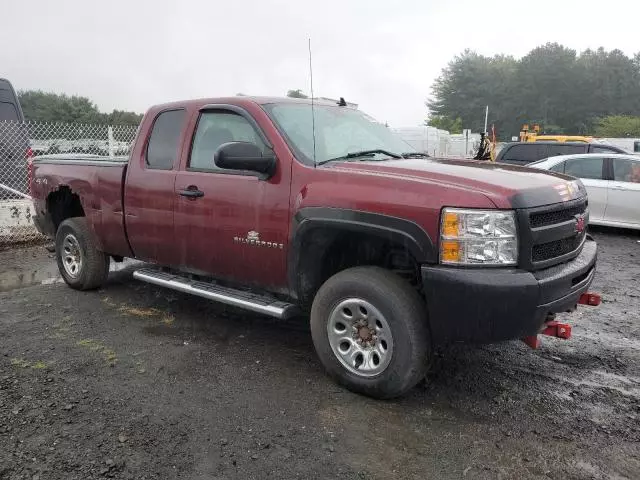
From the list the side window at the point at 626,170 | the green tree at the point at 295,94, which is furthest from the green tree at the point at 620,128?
the green tree at the point at 295,94

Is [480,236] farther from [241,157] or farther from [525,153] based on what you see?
[525,153]

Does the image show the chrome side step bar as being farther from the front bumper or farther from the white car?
the white car

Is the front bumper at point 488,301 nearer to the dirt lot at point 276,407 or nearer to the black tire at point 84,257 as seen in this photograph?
the dirt lot at point 276,407

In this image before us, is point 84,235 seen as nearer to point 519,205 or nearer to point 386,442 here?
point 386,442

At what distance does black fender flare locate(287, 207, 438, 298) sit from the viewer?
3.24 meters

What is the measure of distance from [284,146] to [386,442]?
2.07 meters

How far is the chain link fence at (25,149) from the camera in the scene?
8812mm

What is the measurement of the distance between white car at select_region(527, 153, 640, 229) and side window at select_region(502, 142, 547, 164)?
2.48 meters

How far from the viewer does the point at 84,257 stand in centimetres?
586

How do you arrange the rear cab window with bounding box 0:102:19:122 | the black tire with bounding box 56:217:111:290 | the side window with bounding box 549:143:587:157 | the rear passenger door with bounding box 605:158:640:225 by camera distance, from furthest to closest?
the side window with bounding box 549:143:587:157, the rear cab window with bounding box 0:102:19:122, the rear passenger door with bounding box 605:158:640:225, the black tire with bounding box 56:217:111:290

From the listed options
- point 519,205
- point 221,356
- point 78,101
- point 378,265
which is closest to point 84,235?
point 221,356

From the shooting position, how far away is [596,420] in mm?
3365

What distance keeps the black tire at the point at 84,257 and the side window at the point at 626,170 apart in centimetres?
839

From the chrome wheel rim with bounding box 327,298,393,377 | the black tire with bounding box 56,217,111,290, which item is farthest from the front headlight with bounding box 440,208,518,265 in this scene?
the black tire with bounding box 56,217,111,290
